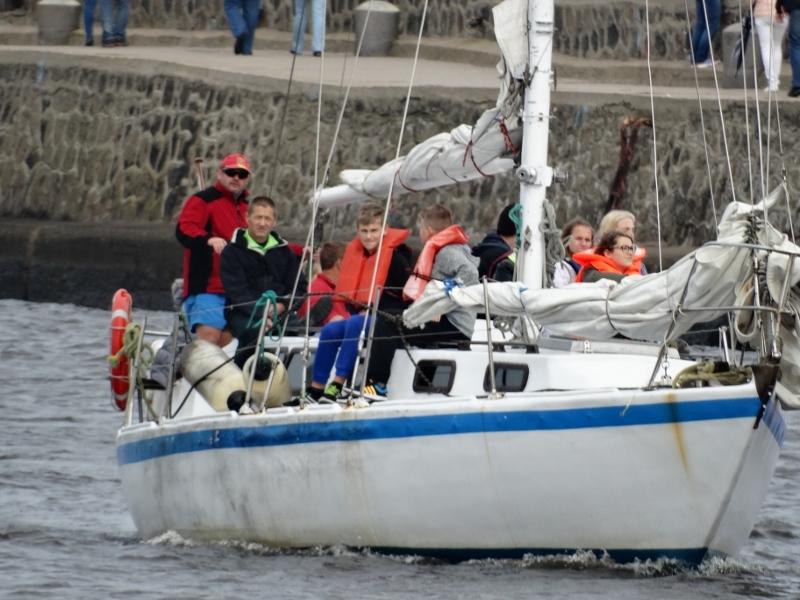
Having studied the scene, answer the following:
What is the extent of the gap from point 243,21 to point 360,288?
57.0 ft

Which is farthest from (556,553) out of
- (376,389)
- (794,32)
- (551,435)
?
(794,32)

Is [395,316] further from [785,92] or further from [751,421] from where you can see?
[785,92]

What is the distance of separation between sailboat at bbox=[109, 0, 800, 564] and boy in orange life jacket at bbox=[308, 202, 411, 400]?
282mm

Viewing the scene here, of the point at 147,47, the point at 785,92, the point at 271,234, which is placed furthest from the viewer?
the point at 147,47

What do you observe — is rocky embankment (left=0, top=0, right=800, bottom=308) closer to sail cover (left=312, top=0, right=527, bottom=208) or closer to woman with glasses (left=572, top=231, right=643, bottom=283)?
sail cover (left=312, top=0, right=527, bottom=208)

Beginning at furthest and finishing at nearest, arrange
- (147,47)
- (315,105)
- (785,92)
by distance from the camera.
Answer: (147,47) < (315,105) < (785,92)

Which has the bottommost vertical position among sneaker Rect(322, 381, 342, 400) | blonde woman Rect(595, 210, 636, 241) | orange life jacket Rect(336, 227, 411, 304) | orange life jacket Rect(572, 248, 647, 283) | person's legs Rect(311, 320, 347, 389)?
sneaker Rect(322, 381, 342, 400)

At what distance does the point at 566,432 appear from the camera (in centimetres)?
1173

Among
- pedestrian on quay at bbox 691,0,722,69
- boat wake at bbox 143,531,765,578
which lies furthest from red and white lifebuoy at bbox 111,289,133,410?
pedestrian on quay at bbox 691,0,722,69

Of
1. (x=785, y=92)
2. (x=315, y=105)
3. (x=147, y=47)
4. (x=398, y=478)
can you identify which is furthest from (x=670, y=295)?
(x=147, y=47)

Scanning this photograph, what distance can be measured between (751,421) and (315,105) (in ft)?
54.2

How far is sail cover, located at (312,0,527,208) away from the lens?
13648 millimetres

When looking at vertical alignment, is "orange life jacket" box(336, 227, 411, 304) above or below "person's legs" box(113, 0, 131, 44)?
above

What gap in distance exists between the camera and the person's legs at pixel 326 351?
43.3 feet
